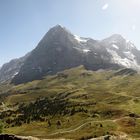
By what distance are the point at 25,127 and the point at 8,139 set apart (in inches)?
4603

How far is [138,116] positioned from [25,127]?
61184 mm

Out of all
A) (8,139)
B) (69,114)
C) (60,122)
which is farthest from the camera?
(69,114)

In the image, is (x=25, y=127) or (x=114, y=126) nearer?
(x=114, y=126)

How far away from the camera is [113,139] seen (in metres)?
67.9

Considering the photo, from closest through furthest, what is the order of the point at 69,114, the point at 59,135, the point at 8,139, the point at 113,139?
the point at 8,139
the point at 113,139
the point at 59,135
the point at 69,114

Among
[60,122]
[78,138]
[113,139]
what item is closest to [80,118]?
[60,122]

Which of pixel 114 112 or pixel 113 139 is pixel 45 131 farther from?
pixel 113 139

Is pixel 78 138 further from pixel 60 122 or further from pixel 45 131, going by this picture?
pixel 60 122

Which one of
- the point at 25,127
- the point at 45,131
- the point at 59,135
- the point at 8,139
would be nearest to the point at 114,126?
the point at 59,135

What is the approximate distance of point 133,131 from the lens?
12700cm

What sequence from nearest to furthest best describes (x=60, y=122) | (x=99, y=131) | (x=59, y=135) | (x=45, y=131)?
(x=99, y=131)
(x=59, y=135)
(x=45, y=131)
(x=60, y=122)

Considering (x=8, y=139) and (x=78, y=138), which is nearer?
(x=8, y=139)

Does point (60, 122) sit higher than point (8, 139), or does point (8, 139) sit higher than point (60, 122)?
point (60, 122)

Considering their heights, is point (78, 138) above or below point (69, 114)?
below
